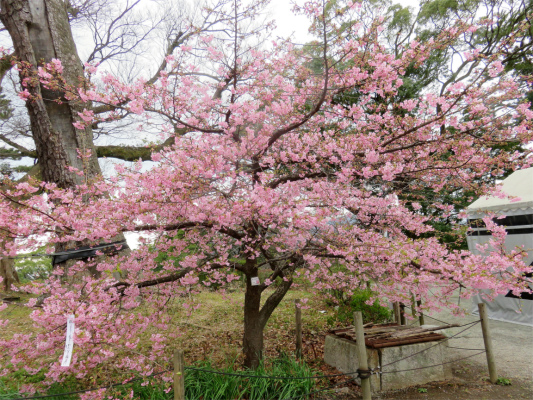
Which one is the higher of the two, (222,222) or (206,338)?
(222,222)

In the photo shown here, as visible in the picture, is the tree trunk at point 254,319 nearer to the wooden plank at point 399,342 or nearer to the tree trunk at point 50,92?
the wooden plank at point 399,342

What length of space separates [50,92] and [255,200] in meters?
4.22

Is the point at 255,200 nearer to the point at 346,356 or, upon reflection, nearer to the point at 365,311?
the point at 346,356

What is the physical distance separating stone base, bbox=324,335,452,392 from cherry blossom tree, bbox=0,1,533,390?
30.5 inches

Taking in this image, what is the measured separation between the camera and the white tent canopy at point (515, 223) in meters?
6.98

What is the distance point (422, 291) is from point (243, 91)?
12.4ft

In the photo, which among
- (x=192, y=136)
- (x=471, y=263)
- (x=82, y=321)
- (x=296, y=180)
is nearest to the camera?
(x=82, y=321)

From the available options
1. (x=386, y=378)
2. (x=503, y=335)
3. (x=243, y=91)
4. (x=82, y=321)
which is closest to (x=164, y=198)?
(x=82, y=321)

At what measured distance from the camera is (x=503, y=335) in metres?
6.44

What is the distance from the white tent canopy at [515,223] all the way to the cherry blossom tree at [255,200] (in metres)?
3.00

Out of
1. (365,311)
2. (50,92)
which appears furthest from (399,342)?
(50,92)

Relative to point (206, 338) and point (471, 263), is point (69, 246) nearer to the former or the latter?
point (206, 338)

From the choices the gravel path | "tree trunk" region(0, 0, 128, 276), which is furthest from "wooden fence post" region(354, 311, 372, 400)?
"tree trunk" region(0, 0, 128, 276)

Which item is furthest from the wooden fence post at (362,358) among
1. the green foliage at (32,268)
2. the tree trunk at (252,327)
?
the green foliage at (32,268)
